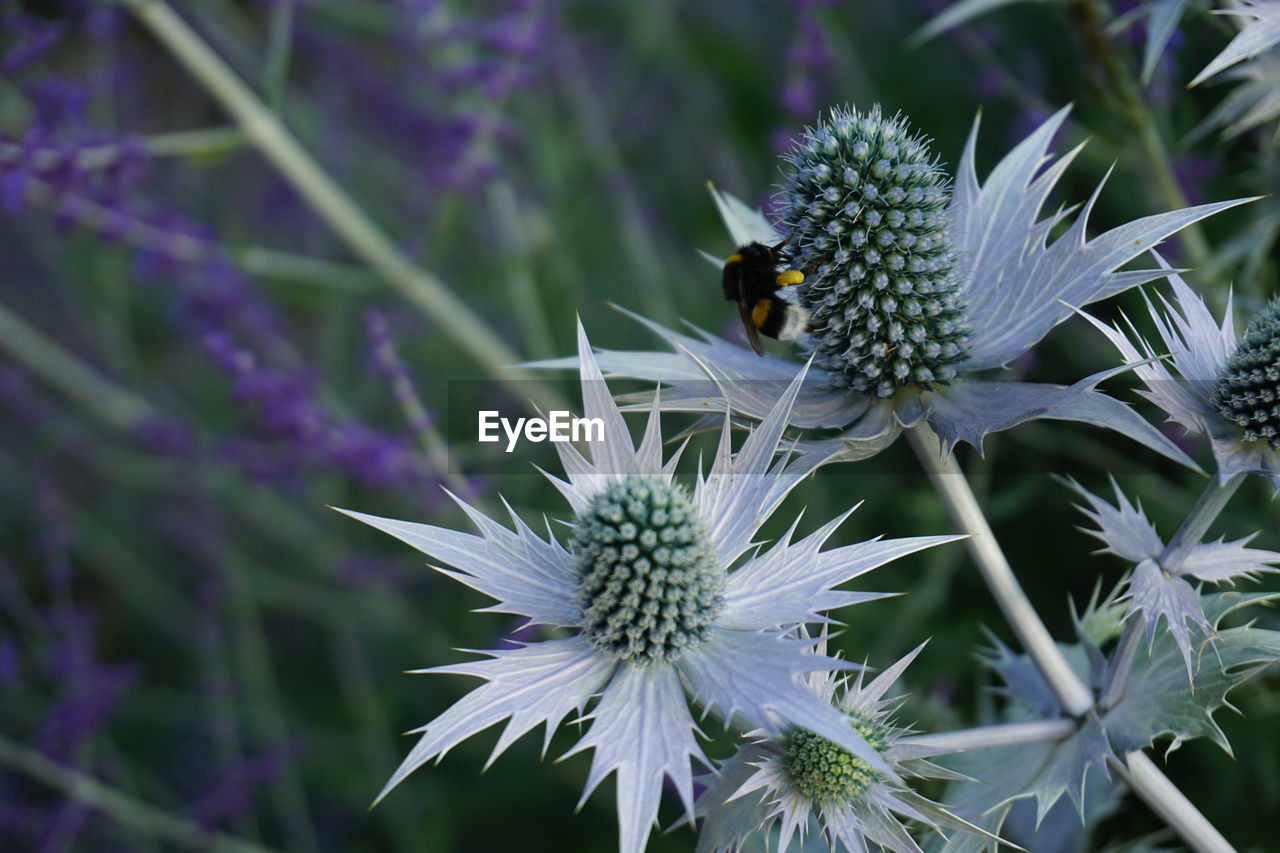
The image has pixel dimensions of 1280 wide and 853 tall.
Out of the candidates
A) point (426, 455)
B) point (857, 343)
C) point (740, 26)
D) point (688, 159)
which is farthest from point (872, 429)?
point (740, 26)

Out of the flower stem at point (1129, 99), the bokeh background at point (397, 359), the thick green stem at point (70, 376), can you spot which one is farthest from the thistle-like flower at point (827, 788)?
the thick green stem at point (70, 376)

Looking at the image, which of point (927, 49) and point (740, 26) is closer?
point (927, 49)

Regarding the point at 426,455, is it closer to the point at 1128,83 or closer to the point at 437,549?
the point at 437,549

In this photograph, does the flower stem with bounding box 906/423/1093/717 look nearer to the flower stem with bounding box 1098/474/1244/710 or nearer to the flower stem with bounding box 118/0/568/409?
the flower stem with bounding box 1098/474/1244/710

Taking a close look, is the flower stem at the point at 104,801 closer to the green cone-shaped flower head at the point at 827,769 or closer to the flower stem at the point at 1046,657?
the green cone-shaped flower head at the point at 827,769

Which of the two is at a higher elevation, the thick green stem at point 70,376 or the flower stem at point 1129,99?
the flower stem at point 1129,99

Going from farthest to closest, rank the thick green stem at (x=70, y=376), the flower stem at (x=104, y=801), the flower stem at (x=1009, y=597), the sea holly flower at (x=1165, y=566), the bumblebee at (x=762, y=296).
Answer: the thick green stem at (x=70, y=376), the flower stem at (x=104, y=801), the bumblebee at (x=762, y=296), the flower stem at (x=1009, y=597), the sea holly flower at (x=1165, y=566)

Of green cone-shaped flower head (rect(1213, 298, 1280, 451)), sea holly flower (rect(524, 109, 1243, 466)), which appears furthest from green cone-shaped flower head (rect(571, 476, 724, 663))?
green cone-shaped flower head (rect(1213, 298, 1280, 451))

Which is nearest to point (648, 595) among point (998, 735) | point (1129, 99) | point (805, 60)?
point (998, 735)
